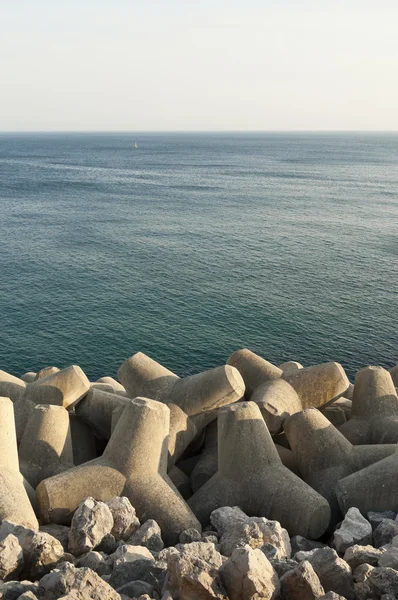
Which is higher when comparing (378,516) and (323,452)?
(323,452)

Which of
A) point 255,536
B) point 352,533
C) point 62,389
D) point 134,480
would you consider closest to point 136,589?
point 255,536

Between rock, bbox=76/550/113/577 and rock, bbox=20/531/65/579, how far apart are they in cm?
28

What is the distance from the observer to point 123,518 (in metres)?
8.96

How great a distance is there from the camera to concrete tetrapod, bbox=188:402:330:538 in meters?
9.88

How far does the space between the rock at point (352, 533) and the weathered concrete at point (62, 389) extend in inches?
233

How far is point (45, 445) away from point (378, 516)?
5828mm

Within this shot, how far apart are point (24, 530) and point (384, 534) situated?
16.5 ft

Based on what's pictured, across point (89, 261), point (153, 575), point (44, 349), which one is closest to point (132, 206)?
point (89, 261)

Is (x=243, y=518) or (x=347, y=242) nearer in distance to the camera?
(x=243, y=518)

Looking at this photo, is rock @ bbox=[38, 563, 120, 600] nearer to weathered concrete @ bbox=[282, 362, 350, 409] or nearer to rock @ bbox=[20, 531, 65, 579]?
rock @ bbox=[20, 531, 65, 579]

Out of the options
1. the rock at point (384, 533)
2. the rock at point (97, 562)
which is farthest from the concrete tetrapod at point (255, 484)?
the rock at point (97, 562)

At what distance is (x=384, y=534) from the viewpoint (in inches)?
351

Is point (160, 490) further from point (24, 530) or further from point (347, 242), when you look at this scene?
point (347, 242)

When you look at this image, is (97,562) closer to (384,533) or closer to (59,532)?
(59,532)
